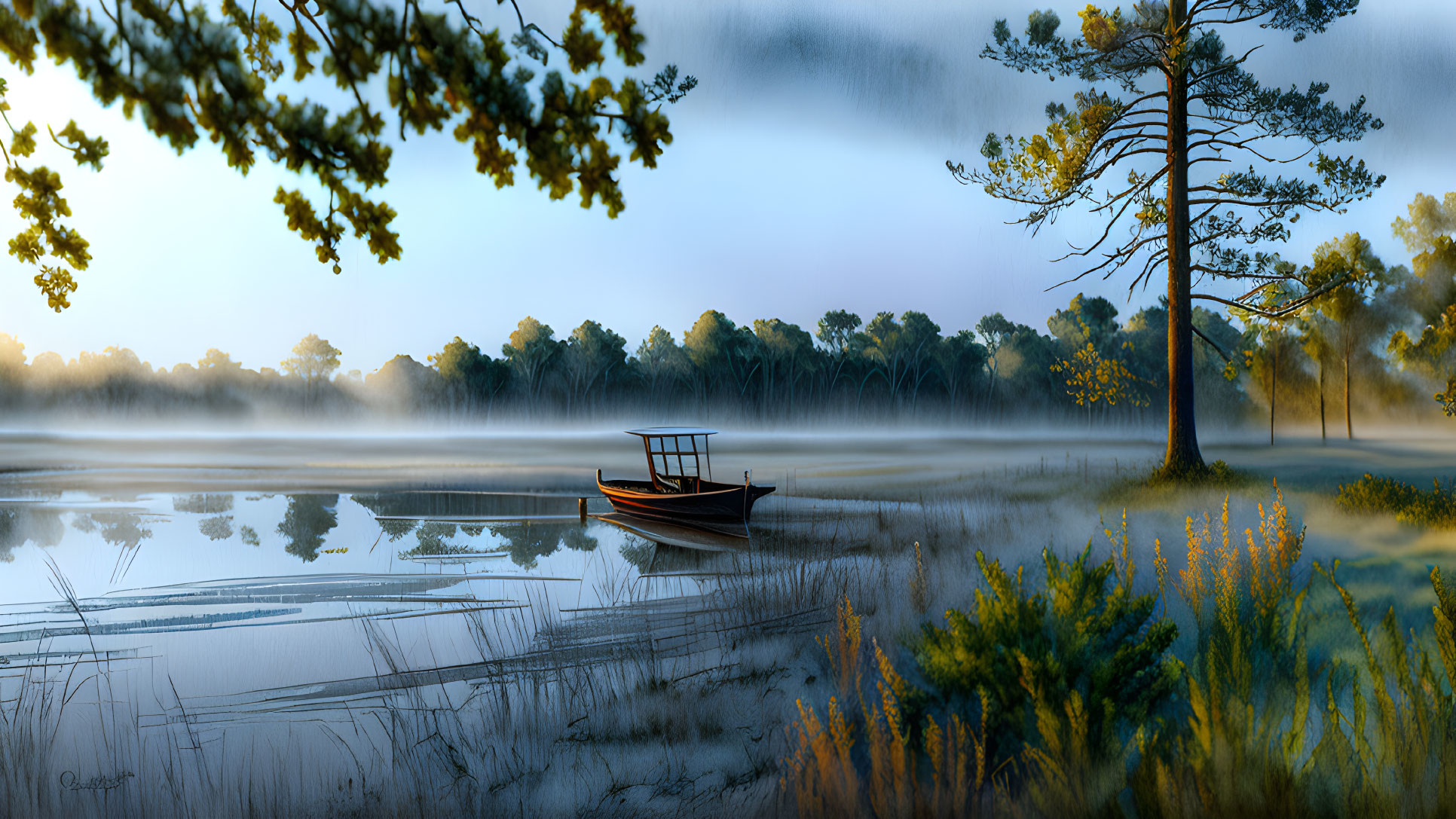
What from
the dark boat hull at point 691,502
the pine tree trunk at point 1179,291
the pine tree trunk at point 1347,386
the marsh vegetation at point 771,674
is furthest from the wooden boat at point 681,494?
the pine tree trunk at point 1347,386

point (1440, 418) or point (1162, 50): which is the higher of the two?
point (1162, 50)

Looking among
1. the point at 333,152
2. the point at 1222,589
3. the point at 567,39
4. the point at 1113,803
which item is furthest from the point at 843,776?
the point at 333,152

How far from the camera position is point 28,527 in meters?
20.0

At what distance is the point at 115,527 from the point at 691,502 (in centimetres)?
1557

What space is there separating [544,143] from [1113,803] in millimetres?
4647

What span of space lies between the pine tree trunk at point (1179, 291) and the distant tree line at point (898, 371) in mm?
1029

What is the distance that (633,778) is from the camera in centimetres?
504

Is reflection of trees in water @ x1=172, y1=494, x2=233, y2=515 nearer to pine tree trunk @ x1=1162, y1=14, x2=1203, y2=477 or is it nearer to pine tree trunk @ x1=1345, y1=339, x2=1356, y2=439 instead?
pine tree trunk @ x1=1162, y1=14, x2=1203, y2=477

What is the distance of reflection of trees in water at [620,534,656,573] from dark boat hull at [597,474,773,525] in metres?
1.05

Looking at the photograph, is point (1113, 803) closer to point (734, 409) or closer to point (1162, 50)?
point (1162, 50)

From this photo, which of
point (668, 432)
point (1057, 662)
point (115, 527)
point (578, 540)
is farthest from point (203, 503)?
point (1057, 662)

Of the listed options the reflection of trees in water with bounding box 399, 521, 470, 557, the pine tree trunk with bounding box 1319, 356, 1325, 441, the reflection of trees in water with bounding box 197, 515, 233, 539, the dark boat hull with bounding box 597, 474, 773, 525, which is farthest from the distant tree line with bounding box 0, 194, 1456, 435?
the reflection of trees in water with bounding box 197, 515, 233, 539

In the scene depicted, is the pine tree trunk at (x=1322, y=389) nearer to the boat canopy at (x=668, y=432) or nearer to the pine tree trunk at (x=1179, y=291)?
the pine tree trunk at (x=1179, y=291)
